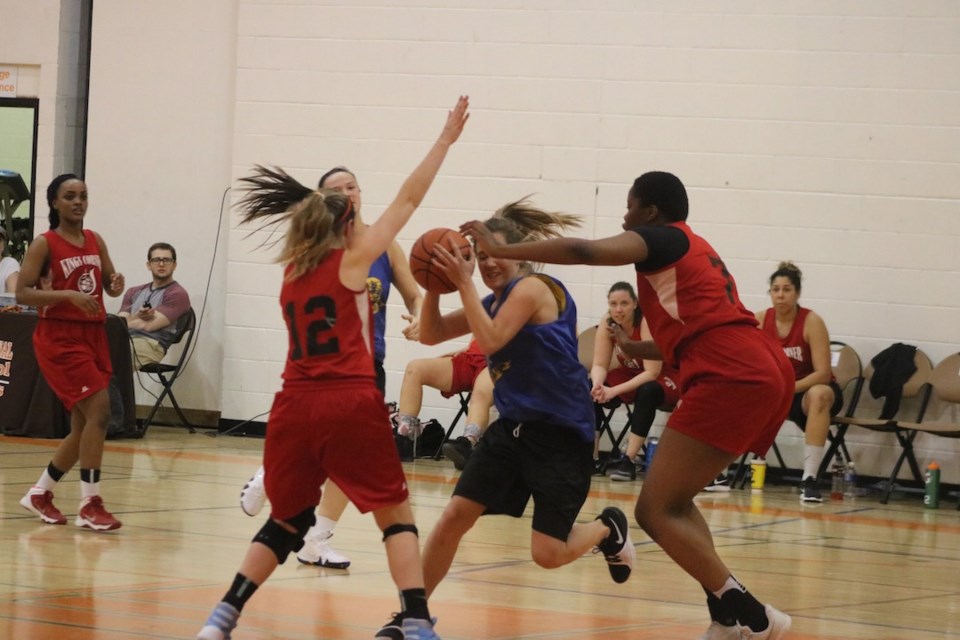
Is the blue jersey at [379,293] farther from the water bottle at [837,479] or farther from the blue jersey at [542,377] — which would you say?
the water bottle at [837,479]

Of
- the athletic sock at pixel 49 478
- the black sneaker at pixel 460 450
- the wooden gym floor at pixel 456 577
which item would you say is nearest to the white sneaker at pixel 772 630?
the wooden gym floor at pixel 456 577

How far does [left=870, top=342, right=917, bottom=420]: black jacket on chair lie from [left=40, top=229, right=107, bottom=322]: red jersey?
5.94 meters

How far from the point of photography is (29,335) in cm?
1019

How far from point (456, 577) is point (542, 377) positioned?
1494 millimetres

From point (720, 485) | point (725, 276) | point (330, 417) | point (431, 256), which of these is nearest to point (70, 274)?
point (431, 256)

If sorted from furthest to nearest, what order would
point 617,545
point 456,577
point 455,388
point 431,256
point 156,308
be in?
1. point 156,308
2. point 455,388
3. point 456,577
4. point 617,545
5. point 431,256

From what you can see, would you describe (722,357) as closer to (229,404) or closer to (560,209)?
(560,209)

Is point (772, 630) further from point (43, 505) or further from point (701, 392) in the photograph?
point (43, 505)

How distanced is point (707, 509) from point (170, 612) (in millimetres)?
4756

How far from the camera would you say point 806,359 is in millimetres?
9562

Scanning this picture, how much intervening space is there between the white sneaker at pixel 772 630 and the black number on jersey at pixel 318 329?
1607mm

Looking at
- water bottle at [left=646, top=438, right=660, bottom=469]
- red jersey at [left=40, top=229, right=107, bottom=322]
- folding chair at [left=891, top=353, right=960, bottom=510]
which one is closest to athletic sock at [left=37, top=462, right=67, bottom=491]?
red jersey at [left=40, top=229, right=107, bottom=322]

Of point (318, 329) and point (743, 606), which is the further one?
point (743, 606)

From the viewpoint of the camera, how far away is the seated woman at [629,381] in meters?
9.62
